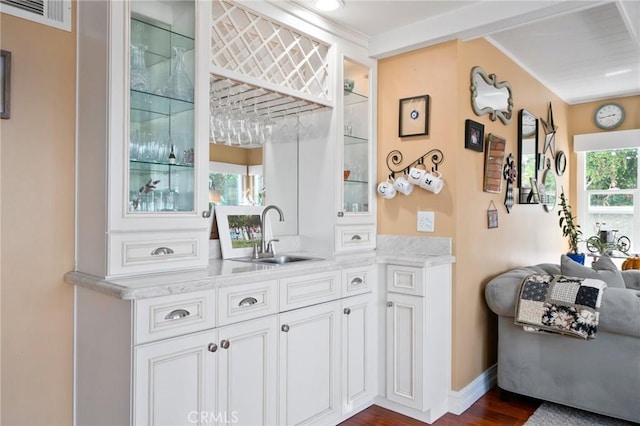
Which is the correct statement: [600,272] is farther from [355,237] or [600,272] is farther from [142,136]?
[142,136]

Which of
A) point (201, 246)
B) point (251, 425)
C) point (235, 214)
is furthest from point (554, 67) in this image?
point (251, 425)

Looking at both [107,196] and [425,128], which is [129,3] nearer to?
[107,196]

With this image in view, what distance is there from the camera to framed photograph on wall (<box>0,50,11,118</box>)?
173 centimetres

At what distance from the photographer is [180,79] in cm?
204

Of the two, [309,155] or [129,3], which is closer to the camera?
[129,3]

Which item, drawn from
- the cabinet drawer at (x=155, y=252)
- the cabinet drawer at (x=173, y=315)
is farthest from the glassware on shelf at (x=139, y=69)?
the cabinet drawer at (x=173, y=315)

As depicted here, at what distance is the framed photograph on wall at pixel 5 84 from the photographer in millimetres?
1727

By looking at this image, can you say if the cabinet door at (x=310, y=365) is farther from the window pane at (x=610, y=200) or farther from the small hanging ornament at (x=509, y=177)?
the window pane at (x=610, y=200)

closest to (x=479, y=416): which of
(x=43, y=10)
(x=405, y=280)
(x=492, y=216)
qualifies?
(x=405, y=280)

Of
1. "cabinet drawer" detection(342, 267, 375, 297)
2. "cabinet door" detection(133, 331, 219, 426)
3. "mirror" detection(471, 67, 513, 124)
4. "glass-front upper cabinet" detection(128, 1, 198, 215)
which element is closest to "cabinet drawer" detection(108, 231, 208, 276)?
"glass-front upper cabinet" detection(128, 1, 198, 215)

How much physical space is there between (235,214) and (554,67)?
10.2 ft

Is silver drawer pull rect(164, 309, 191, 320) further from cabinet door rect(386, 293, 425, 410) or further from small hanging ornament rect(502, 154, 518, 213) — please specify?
small hanging ornament rect(502, 154, 518, 213)

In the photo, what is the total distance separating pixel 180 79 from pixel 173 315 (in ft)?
3.60

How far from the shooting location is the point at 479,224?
9.73 ft
